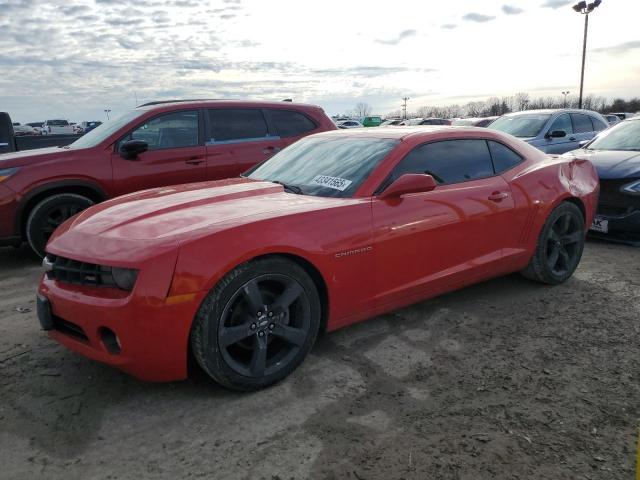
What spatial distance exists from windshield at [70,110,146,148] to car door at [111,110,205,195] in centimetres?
20

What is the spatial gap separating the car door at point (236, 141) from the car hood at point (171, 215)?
247cm

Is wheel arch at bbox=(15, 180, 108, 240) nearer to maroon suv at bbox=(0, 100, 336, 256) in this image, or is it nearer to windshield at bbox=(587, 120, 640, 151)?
maroon suv at bbox=(0, 100, 336, 256)

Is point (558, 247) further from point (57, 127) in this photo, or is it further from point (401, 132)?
point (57, 127)

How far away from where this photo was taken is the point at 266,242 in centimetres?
264

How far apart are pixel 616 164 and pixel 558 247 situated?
2217 mm

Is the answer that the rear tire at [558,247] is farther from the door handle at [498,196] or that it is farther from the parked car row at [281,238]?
the door handle at [498,196]

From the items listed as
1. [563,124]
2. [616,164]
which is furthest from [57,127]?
[616,164]

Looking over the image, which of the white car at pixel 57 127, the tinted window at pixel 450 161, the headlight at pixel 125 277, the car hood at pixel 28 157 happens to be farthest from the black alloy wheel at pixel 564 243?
the white car at pixel 57 127

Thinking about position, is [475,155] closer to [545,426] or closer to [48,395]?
[545,426]

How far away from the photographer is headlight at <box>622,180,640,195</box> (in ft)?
17.9

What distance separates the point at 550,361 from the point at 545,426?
746 millimetres

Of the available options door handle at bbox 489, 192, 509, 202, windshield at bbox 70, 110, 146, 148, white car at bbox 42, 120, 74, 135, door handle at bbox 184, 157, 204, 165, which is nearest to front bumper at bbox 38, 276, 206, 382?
door handle at bbox 489, 192, 509, 202

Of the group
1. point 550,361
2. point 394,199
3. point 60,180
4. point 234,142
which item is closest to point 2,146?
point 60,180

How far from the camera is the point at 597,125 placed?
11.0 m
